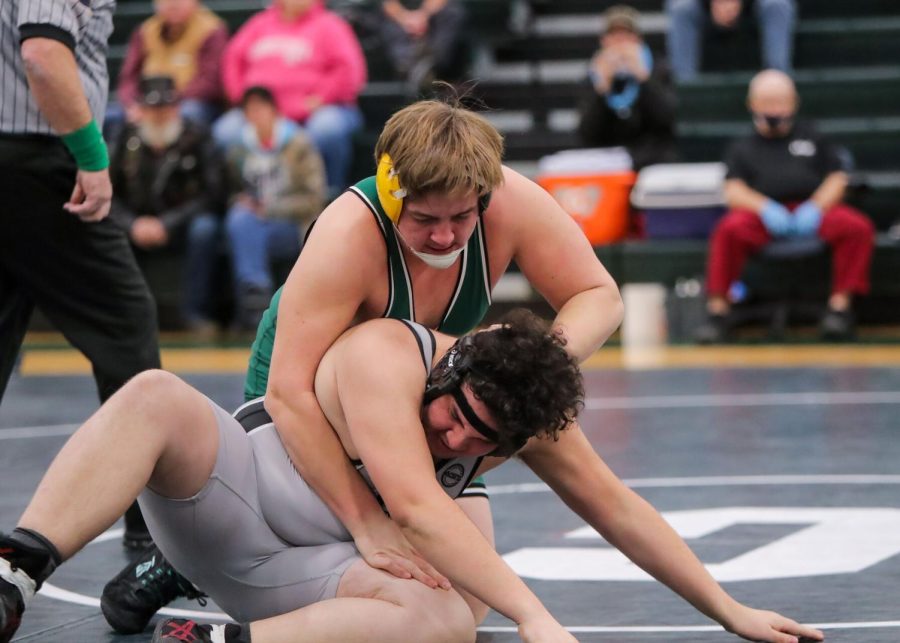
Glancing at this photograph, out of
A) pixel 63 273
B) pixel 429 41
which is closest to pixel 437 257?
pixel 63 273

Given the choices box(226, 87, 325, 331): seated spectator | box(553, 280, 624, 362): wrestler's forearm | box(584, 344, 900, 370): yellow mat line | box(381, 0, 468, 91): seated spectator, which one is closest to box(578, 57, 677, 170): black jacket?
box(381, 0, 468, 91): seated spectator

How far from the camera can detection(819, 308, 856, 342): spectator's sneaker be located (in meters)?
7.59

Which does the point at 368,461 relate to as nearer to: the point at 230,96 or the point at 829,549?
the point at 829,549

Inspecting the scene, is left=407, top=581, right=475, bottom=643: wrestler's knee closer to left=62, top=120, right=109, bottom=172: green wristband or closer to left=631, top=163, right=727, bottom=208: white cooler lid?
left=62, top=120, right=109, bottom=172: green wristband

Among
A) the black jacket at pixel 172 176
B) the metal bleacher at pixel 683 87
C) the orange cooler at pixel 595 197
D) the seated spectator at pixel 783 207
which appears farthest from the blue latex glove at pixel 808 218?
the black jacket at pixel 172 176

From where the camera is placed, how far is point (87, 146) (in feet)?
11.7

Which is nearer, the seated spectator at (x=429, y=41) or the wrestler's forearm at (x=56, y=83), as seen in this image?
the wrestler's forearm at (x=56, y=83)

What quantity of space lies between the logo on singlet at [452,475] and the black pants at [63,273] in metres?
1.02

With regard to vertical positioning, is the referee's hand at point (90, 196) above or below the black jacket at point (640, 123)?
above

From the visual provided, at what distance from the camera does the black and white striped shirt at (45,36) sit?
3.48 meters

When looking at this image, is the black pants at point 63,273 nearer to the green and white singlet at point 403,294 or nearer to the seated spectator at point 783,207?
the green and white singlet at point 403,294

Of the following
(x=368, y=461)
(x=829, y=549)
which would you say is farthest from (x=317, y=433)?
(x=829, y=549)

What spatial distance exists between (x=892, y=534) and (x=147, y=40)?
6.33 m

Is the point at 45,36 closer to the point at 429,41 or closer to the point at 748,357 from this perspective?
the point at 748,357
